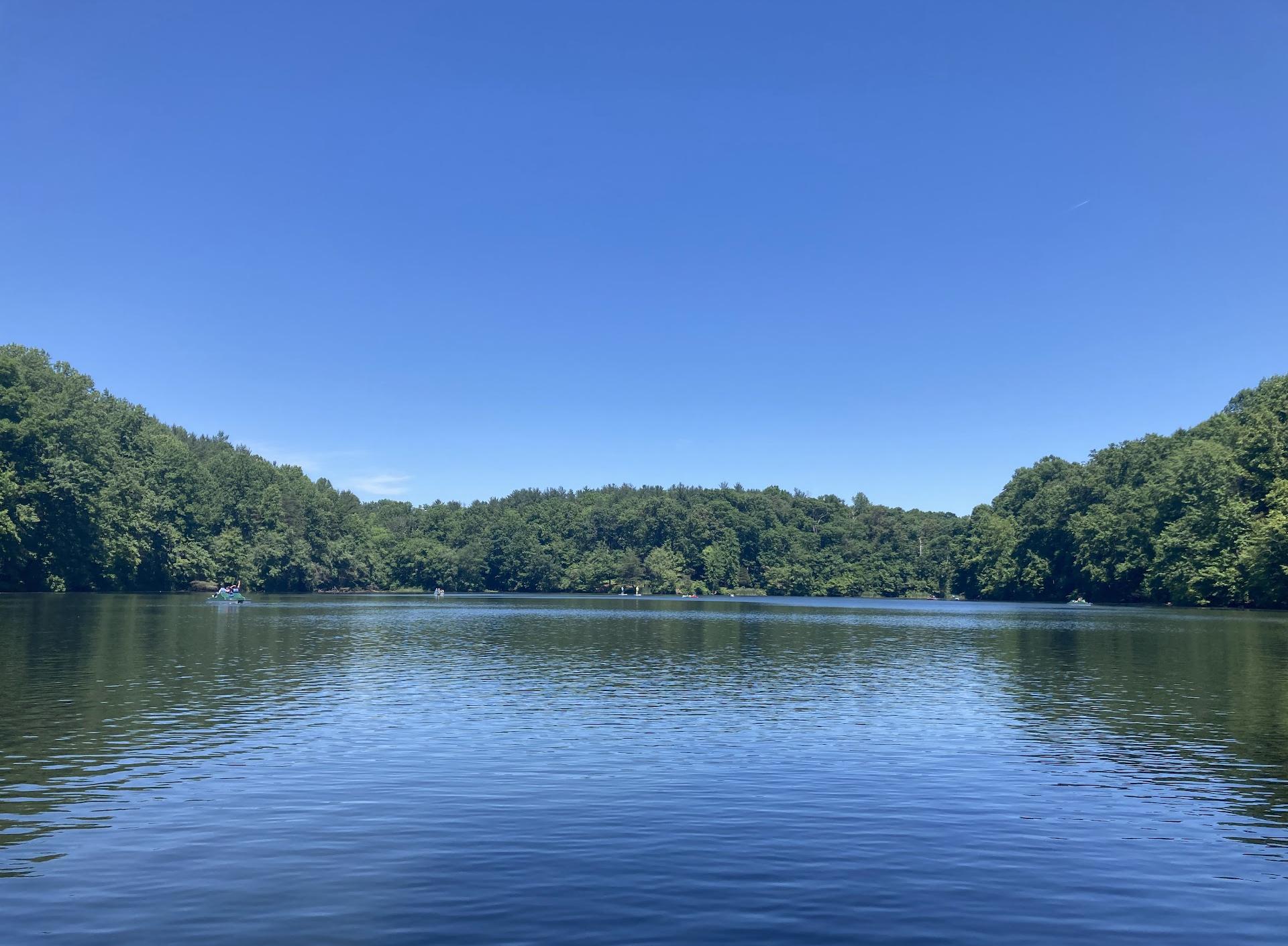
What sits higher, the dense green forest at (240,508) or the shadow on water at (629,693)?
the dense green forest at (240,508)

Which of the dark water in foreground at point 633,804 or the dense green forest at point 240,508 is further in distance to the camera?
the dense green forest at point 240,508

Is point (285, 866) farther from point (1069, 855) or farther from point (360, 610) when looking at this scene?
point (360, 610)

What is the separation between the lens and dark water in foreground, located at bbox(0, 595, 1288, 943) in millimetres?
14070

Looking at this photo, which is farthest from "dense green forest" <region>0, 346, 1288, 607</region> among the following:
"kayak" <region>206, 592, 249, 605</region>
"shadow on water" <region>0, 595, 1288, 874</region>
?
"shadow on water" <region>0, 595, 1288, 874</region>

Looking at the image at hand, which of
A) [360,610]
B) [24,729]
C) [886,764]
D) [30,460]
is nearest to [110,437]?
[30,460]

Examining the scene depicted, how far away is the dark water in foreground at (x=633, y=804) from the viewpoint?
1407 cm

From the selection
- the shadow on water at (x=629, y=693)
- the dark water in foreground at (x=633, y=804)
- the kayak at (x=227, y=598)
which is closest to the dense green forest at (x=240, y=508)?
the kayak at (x=227, y=598)

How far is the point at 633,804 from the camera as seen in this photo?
→ 814 inches

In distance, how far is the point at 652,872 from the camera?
15.9 m

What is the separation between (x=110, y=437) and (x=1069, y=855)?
162 metres

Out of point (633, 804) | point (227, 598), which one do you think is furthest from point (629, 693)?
point (227, 598)

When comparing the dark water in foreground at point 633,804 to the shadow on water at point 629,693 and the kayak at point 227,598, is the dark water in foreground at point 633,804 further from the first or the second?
the kayak at point 227,598

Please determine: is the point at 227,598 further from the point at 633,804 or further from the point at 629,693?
the point at 633,804

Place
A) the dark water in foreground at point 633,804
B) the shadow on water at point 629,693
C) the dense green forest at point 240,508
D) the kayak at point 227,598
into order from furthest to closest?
1. the dense green forest at point 240,508
2. the kayak at point 227,598
3. the shadow on water at point 629,693
4. the dark water in foreground at point 633,804
